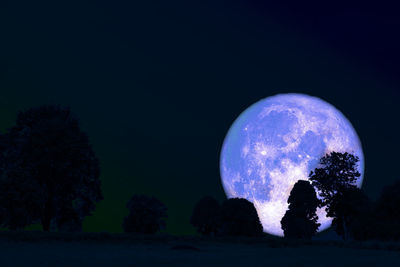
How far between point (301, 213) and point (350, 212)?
315 inches

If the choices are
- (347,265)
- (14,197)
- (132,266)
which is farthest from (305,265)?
(14,197)

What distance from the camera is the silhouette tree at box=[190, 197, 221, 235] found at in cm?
10231

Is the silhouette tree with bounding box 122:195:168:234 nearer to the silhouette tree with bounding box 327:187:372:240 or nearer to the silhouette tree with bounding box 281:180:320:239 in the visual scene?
the silhouette tree with bounding box 281:180:320:239

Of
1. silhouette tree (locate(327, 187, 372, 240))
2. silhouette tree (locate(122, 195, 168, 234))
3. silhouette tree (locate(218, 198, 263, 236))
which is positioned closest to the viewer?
silhouette tree (locate(327, 187, 372, 240))

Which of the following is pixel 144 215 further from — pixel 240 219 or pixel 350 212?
pixel 350 212

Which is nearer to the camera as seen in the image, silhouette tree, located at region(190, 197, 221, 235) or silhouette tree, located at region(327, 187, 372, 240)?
silhouette tree, located at region(327, 187, 372, 240)

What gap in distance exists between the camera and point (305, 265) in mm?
29656

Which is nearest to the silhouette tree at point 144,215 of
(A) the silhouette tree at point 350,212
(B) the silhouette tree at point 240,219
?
(B) the silhouette tree at point 240,219

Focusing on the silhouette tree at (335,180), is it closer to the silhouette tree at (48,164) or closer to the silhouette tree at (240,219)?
the silhouette tree at (240,219)

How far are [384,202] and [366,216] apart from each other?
25.4ft

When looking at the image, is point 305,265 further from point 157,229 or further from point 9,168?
point 157,229

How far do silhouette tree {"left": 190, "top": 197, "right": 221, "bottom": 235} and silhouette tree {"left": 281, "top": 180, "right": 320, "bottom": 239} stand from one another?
1036 inches

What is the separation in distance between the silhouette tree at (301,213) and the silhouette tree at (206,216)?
86.3 ft

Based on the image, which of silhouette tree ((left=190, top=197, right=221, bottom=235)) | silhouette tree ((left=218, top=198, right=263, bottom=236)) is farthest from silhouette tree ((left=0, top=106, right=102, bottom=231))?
silhouette tree ((left=190, top=197, right=221, bottom=235))
